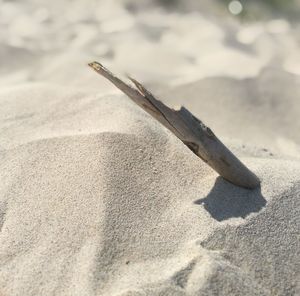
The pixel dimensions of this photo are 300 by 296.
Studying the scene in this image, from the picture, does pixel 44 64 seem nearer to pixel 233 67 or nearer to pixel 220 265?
pixel 233 67

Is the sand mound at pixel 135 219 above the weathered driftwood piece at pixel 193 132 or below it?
below

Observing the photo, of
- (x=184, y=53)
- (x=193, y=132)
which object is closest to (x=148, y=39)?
(x=184, y=53)

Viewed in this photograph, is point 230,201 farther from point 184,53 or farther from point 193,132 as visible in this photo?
point 184,53

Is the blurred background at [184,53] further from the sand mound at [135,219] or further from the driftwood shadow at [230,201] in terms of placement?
the driftwood shadow at [230,201]

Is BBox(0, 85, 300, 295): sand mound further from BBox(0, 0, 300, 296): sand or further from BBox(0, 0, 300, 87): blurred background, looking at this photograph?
BBox(0, 0, 300, 87): blurred background

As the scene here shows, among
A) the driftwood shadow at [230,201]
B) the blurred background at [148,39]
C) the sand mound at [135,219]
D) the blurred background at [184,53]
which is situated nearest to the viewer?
the sand mound at [135,219]

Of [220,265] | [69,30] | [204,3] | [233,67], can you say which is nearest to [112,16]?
[69,30]

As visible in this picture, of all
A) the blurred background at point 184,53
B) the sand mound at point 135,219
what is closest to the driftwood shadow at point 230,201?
the sand mound at point 135,219
